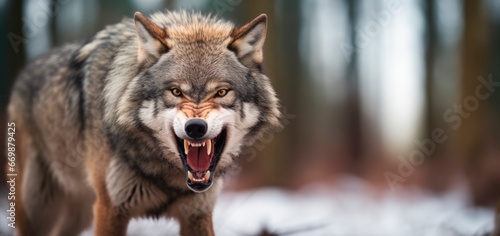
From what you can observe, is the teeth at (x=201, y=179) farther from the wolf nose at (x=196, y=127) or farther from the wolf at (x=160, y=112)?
the wolf nose at (x=196, y=127)

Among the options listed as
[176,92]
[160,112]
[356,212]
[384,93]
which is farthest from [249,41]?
[356,212]

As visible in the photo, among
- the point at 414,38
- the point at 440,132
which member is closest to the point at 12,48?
the point at 414,38

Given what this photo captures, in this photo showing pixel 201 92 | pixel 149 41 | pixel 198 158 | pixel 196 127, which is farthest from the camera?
pixel 149 41

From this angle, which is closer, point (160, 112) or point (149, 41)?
point (160, 112)

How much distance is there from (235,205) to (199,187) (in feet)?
3.25

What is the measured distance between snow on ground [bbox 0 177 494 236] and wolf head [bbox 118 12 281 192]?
0.95 metres

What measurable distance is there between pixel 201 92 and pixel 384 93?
1.72 metres

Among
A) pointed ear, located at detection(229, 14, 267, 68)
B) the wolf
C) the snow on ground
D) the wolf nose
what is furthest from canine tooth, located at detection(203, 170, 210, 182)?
the snow on ground

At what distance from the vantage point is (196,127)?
93.1 inches

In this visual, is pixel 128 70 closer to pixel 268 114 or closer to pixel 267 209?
pixel 268 114

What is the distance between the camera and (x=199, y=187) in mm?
2639

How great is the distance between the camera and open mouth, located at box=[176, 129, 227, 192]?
8.62 ft

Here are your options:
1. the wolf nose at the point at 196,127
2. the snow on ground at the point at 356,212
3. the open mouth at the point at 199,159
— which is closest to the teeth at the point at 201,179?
the open mouth at the point at 199,159

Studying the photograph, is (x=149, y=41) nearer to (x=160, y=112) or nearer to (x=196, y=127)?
(x=160, y=112)
